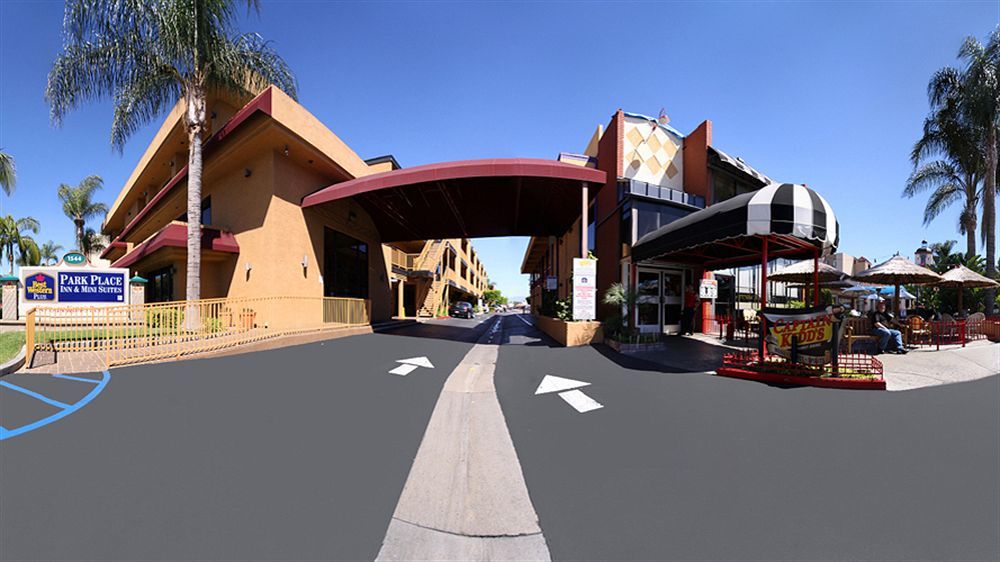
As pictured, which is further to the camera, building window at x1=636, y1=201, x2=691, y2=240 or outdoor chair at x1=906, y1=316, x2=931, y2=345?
building window at x1=636, y1=201, x2=691, y2=240

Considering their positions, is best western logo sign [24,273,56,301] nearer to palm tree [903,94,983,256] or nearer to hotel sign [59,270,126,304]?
hotel sign [59,270,126,304]

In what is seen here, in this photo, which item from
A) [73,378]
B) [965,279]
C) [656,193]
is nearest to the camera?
[73,378]

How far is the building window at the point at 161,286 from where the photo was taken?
56.5 feet

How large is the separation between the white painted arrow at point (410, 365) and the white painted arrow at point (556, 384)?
9.03 feet

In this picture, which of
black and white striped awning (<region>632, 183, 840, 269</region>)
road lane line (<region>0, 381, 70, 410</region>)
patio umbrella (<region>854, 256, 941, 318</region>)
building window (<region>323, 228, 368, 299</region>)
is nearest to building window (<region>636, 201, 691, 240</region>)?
black and white striped awning (<region>632, 183, 840, 269</region>)

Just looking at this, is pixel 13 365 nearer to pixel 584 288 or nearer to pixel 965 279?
pixel 584 288

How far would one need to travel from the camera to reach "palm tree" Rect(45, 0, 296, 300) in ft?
33.9

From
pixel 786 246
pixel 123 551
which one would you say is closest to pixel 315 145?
pixel 123 551

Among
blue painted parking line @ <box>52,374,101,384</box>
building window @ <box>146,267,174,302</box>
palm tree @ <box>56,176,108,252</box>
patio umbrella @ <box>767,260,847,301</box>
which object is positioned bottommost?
blue painted parking line @ <box>52,374,101,384</box>

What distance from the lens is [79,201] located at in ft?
99.8

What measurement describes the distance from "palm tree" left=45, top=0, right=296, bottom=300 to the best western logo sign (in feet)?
14.7

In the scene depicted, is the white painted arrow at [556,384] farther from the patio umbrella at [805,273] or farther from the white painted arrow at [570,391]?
the patio umbrella at [805,273]

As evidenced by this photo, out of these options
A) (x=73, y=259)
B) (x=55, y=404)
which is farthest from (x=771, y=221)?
(x=73, y=259)

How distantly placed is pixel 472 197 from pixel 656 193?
7.11 m
